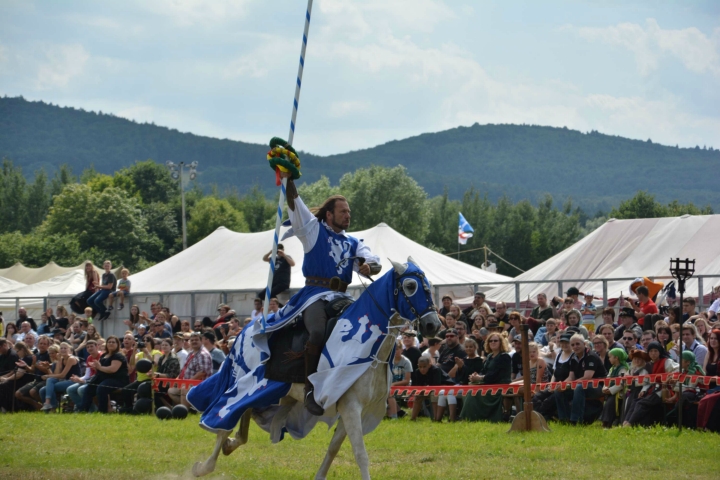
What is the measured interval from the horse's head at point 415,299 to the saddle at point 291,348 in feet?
2.03

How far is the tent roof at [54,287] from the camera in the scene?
38.7m

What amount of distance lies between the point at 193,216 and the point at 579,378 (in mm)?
94126

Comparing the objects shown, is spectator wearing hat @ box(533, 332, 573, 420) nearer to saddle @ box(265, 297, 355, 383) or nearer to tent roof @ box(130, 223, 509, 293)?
saddle @ box(265, 297, 355, 383)

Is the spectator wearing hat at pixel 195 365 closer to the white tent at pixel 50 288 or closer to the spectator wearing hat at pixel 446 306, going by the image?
the spectator wearing hat at pixel 446 306

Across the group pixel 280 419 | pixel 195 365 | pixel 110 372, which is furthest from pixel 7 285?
pixel 280 419

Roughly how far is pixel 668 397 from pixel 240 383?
6.03m

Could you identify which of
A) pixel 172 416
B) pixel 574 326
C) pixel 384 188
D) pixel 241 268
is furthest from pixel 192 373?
pixel 384 188

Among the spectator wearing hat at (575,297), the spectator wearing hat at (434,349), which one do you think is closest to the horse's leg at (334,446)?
the spectator wearing hat at (434,349)

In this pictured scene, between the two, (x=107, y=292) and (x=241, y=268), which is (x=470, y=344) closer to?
(x=107, y=292)

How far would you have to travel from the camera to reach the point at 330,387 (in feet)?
26.3

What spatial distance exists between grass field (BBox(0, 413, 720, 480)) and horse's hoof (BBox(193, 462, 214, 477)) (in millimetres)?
518

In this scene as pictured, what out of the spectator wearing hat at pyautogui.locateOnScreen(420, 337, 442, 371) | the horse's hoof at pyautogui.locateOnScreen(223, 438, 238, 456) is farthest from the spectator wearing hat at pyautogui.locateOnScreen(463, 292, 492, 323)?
the horse's hoof at pyautogui.locateOnScreen(223, 438, 238, 456)

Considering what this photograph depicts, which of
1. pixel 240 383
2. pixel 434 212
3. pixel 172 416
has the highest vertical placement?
pixel 434 212

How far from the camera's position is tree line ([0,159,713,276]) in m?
87.8
